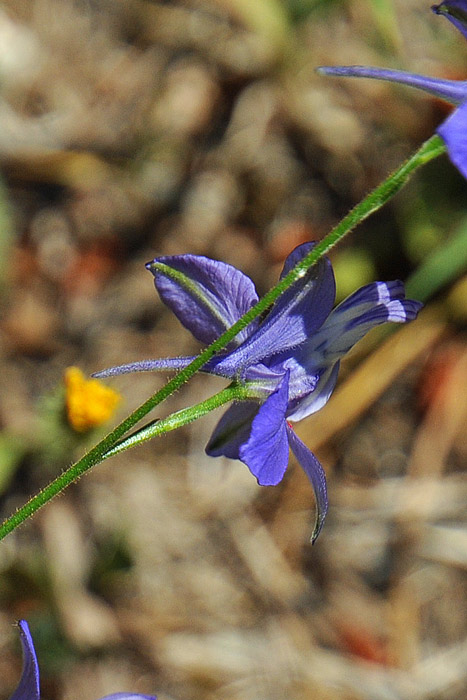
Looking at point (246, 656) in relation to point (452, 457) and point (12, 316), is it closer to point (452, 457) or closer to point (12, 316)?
point (452, 457)

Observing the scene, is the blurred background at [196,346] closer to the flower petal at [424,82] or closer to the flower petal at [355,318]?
the flower petal at [355,318]

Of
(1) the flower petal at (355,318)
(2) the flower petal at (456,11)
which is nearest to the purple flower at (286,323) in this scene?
(1) the flower petal at (355,318)

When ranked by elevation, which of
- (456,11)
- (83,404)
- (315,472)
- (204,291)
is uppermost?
(456,11)

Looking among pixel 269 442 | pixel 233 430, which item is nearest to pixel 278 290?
pixel 269 442

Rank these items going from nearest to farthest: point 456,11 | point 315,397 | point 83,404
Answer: point 456,11
point 315,397
point 83,404

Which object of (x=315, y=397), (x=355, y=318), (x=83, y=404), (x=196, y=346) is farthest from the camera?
(x=196, y=346)

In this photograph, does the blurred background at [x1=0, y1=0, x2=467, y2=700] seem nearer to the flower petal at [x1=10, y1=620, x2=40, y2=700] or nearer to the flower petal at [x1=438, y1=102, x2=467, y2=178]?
the flower petal at [x1=10, y1=620, x2=40, y2=700]

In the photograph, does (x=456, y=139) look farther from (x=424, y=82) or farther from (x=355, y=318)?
(x=355, y=318)
